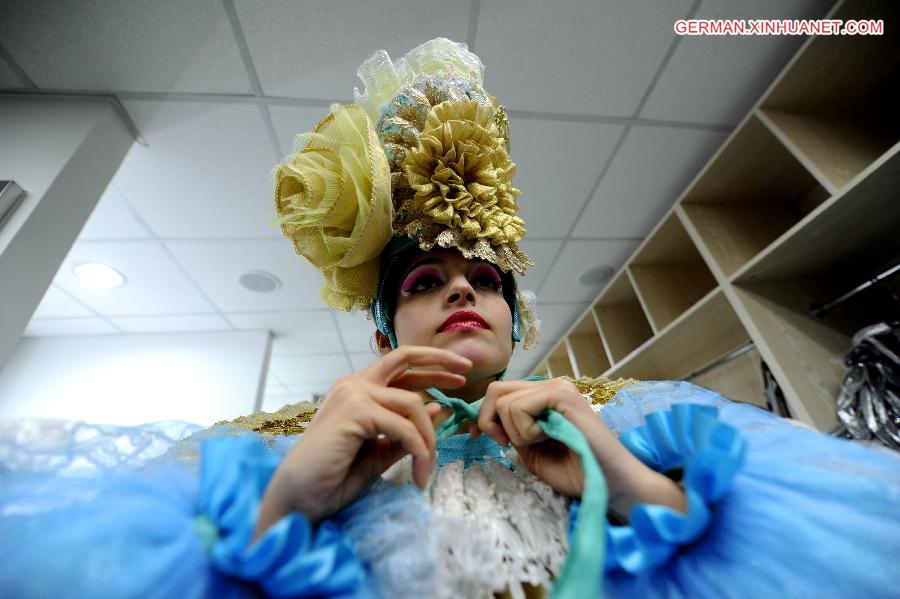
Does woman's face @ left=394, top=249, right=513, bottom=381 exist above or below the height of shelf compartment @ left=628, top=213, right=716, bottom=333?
below

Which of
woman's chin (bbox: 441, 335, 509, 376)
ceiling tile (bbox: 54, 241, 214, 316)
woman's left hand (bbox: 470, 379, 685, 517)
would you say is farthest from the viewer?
ceiling tile (bbox: 54, 241, 214, 316)

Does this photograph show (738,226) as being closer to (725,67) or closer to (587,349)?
(725,67)

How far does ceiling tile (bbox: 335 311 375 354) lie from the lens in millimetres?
2309

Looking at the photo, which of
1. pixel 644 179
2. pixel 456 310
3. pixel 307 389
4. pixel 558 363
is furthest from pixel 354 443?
pixel 307 389

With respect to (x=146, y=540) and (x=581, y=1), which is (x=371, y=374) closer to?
(x=146, y=540)

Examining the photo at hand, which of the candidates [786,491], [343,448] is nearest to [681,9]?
[786,491]

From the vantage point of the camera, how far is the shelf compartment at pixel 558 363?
282 cm

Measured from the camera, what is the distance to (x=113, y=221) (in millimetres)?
1541

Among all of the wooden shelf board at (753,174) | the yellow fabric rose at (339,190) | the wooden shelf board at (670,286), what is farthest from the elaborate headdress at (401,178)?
the wooden shelf board at (670,286)

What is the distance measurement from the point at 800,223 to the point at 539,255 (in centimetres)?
105

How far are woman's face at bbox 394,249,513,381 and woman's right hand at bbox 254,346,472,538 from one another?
0.15 meters

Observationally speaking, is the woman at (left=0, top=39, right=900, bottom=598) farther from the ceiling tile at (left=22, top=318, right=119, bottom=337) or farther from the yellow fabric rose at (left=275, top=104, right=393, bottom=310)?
the ceiling tile at (left=22, top=318, right=119, bottom=337)

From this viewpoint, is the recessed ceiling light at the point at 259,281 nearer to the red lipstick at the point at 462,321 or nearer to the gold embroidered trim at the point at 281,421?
the gold embroidered trim at the point at 281,421

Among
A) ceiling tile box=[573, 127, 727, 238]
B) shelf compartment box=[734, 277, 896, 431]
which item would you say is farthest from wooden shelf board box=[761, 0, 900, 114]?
shelf compartment box=[734, 277, 896, 431]
